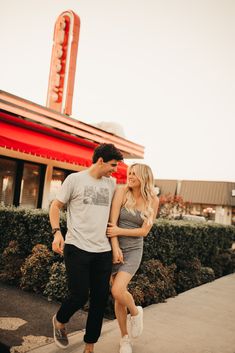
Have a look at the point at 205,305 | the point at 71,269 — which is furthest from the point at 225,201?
the point at 71,269

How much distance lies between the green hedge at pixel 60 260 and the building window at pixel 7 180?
429 cm

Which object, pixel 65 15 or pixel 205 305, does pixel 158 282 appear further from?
pixel 65 15

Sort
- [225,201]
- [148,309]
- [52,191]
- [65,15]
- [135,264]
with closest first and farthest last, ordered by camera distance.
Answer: [135,264] < [148,309] < [52,191] < [65,15] < [225,201]

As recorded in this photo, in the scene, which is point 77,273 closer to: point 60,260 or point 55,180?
point 60,260

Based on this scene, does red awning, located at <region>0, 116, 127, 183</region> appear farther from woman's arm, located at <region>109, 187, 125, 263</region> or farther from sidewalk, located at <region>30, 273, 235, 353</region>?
woman's arm, located at <region>109, 187, 125, 263</region>

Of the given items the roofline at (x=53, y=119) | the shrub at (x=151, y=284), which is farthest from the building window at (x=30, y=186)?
the shrub at (x=151, y=284)

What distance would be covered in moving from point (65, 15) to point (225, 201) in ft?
105

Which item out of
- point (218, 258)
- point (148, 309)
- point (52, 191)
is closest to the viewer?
point (148, 309)

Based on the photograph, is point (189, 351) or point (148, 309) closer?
point (189, 351)

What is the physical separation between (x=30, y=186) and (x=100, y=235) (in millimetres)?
8270

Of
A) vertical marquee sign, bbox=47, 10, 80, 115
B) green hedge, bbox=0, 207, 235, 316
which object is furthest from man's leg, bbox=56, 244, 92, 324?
vertical marquee sign, bbox=47, 10, 80, 115

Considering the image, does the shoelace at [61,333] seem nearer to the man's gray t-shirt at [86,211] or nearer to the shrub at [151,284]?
the man's gray t-shirt at [86,211]

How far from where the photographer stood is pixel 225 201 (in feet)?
130

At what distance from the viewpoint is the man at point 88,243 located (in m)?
2.90
